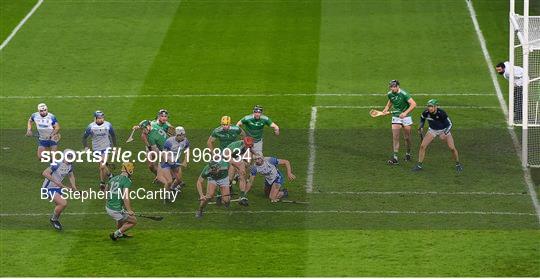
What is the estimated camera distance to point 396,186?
3241 cm

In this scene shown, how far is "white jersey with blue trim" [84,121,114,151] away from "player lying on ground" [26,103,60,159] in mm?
1267

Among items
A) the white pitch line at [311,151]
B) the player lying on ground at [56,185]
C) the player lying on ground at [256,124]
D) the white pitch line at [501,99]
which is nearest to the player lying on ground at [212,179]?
the player lying on ground at [256,124]

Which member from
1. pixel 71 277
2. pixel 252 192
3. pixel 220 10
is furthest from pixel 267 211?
pixel 220 10

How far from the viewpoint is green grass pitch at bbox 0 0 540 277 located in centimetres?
2795

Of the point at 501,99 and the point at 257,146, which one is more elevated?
the point at 501,99

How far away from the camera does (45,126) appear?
110ft

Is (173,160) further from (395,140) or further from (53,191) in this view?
(395,140)

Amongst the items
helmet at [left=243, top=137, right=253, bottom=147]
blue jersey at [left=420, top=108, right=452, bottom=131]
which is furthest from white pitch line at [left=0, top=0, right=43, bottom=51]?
blue jersey at [left=420, top=108, right=452, bottom=131]

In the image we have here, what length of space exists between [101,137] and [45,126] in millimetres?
1773

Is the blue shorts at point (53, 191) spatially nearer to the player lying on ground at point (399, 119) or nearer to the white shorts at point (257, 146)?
the white shorts at point (257, 146)

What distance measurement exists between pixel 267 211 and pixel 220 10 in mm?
18190

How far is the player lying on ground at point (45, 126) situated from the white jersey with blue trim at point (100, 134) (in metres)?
1.27

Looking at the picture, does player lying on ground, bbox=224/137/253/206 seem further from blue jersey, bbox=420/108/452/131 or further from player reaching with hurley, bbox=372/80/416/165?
blue jersey, bbox=420/108/452/131

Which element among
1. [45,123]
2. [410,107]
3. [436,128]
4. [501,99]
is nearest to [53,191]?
[45,123]
